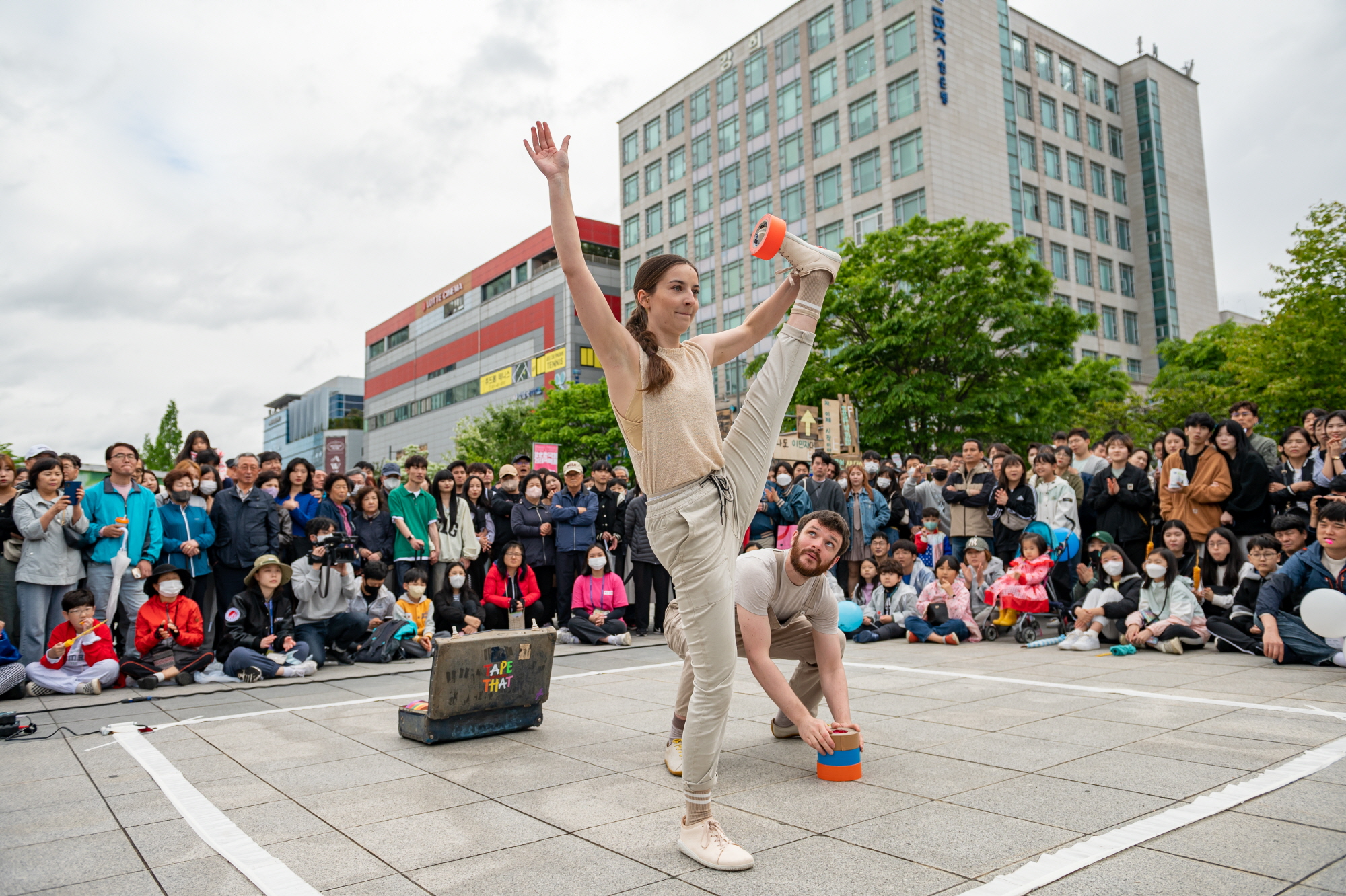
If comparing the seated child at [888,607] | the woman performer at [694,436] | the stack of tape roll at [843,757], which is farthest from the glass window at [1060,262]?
the woman performer at [694,436]

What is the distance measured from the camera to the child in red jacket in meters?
7.41

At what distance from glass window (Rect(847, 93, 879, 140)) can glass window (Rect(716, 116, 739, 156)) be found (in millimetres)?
8871

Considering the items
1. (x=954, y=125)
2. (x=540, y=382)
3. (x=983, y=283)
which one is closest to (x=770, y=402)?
(x=983, y=283)


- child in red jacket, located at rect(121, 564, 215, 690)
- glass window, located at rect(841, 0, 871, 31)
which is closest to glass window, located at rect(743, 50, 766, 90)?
glass window, located at rect(841, 0, 871, 31)

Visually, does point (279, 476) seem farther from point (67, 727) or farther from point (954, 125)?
point (954, 125)

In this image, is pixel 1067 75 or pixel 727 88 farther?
pixel 727 88

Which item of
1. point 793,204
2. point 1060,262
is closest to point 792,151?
point 793,204

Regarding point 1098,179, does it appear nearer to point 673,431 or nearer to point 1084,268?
point 1084,268

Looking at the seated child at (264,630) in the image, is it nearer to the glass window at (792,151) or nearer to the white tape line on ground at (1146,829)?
the white tape line on ground at (1146,829)

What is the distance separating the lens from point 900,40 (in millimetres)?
40562

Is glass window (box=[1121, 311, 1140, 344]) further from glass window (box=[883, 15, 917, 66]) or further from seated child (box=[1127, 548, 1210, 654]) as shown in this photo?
seated child (box=[1127, 548, 1210, 654])

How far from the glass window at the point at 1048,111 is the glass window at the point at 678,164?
20.4m

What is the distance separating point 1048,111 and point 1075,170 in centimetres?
367

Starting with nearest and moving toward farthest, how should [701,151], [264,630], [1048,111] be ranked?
[264,630], [1048,111], [701,151]
